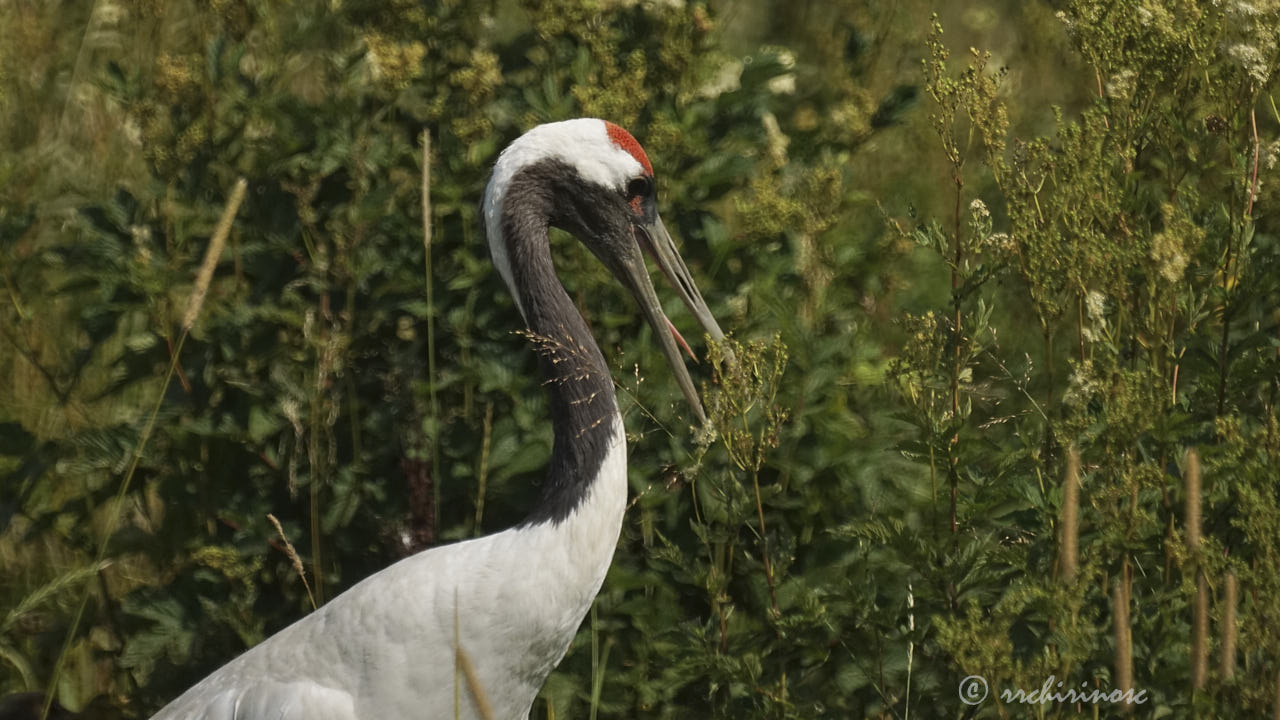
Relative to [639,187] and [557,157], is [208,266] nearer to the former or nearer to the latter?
[557,157]

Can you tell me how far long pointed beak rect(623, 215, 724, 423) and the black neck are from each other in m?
0.19

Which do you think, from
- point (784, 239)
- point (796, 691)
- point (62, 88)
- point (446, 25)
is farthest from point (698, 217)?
point (62, 88)

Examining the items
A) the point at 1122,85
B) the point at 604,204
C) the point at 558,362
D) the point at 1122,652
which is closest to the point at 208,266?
the point at 558,362

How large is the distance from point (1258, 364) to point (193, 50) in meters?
3.06

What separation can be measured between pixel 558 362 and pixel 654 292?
1.09 ft

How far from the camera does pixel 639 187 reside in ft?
10.0

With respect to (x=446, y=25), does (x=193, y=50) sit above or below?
below

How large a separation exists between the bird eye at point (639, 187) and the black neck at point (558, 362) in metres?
0.17

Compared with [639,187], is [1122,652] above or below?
above

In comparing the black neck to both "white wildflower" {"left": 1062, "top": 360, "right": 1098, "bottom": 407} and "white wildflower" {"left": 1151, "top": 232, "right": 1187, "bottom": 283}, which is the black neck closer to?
"white wildflower" {"left": 1062, "top": 360, "right": 1098, "bottom": 407}

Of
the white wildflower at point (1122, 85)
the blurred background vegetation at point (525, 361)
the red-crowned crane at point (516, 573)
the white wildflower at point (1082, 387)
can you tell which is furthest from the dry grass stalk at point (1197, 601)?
the red-crowned crane at point (516, 573)

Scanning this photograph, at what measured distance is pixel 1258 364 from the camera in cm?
243

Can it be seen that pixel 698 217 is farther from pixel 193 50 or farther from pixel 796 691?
pixel 193 50

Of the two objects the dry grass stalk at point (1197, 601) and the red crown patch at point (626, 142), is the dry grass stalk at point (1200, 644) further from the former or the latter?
the red crown patch at point (626, 142)
